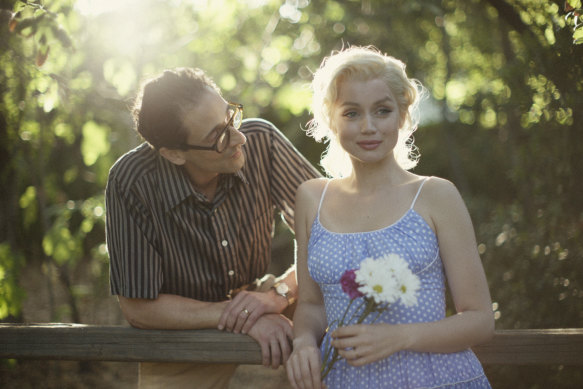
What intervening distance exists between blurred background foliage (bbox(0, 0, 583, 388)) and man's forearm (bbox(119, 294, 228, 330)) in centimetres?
109

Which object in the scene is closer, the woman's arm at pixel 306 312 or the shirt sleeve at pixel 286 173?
→ the woman's arm at pixel 306 312

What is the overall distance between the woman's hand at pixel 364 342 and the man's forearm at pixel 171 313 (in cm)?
68

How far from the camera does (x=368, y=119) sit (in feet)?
6.39

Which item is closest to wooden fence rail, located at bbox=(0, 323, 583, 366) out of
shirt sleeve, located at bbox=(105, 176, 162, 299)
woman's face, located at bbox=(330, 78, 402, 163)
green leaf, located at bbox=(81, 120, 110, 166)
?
shirt sleeve, located at bbox=(105, 176, 162, 299)

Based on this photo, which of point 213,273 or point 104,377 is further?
point 104,377

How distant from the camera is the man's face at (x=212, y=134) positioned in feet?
8.07

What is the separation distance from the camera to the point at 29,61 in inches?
134

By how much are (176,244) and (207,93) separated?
0.68 m

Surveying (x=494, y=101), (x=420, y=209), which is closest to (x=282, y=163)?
(x=420, y=209)

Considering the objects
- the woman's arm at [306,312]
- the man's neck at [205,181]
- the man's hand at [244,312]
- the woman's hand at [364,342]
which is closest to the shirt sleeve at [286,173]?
the man's neck at [205,181]

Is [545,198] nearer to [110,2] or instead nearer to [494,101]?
[494,101]

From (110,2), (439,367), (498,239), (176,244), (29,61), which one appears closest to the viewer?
(439,367)

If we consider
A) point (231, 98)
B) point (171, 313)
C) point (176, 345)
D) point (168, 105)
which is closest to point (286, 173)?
point (168, 105)

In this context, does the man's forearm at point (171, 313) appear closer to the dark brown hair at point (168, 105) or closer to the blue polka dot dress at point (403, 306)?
the blue polka dot dress at point (403, 306)
